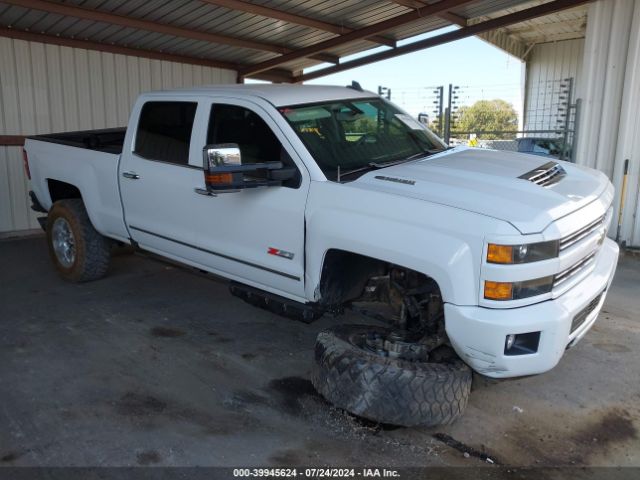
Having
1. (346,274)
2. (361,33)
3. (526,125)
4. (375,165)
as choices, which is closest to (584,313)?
(346,274)

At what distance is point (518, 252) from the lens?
289 centimetres

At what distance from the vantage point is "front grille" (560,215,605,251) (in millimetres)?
3078

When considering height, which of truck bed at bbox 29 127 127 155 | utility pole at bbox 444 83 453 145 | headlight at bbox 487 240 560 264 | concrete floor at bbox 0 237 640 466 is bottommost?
concrete floor at bbox 0 237 640 466

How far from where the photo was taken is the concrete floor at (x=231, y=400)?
3.22 m

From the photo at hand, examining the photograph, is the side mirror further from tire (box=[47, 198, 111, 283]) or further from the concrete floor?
tire (box=[47, 198, 111, 283])

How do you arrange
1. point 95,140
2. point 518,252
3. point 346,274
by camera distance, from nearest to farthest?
point 518,252, point 346,274, point 95,140

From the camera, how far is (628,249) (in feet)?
26.0

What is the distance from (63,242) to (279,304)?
353 centimetres

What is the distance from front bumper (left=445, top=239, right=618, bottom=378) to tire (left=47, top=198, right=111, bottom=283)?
4.32m

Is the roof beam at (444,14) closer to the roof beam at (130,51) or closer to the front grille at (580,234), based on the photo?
the roof beam at (130,51)

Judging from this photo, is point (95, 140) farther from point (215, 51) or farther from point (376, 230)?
point (215, 51)

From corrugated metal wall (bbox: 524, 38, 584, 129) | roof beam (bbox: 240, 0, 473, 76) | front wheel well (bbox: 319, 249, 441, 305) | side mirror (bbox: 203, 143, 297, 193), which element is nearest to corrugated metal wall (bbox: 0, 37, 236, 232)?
roof beam (bbox: 240, 0, 473, 76)

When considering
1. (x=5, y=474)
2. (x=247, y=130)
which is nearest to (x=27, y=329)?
(x=5, y=474)

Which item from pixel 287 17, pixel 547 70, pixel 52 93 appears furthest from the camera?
pixel 547 70
